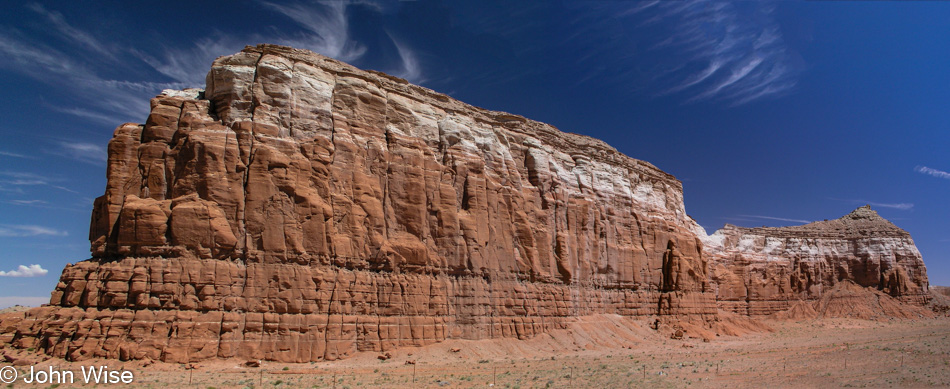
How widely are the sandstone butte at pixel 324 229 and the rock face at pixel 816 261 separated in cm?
2586

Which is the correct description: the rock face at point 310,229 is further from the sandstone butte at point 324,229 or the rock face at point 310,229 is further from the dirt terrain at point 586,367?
the dirt terrain at point 586,367

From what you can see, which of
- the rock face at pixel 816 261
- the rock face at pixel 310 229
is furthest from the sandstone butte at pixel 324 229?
the rock face at pixel 816 261

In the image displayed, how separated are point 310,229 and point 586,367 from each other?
14.6 metres

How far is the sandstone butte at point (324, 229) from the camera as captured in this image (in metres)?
23.2

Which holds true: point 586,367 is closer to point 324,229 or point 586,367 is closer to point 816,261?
point 324,229

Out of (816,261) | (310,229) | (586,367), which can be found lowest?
(586,367)

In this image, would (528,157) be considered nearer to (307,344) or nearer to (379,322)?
(379,322)

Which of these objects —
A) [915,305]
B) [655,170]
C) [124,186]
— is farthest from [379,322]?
[915,305]

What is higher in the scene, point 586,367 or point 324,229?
point 324,229

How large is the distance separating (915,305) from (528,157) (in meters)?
54.5

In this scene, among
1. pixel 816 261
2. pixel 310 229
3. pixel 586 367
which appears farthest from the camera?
pixel 816 261

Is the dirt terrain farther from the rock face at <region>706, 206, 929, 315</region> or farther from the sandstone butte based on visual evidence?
the rock face at <region>706, 206, 929, 315</region>

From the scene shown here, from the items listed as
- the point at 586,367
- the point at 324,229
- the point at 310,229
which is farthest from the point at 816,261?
the point at 310,229

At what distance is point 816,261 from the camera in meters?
69.2
